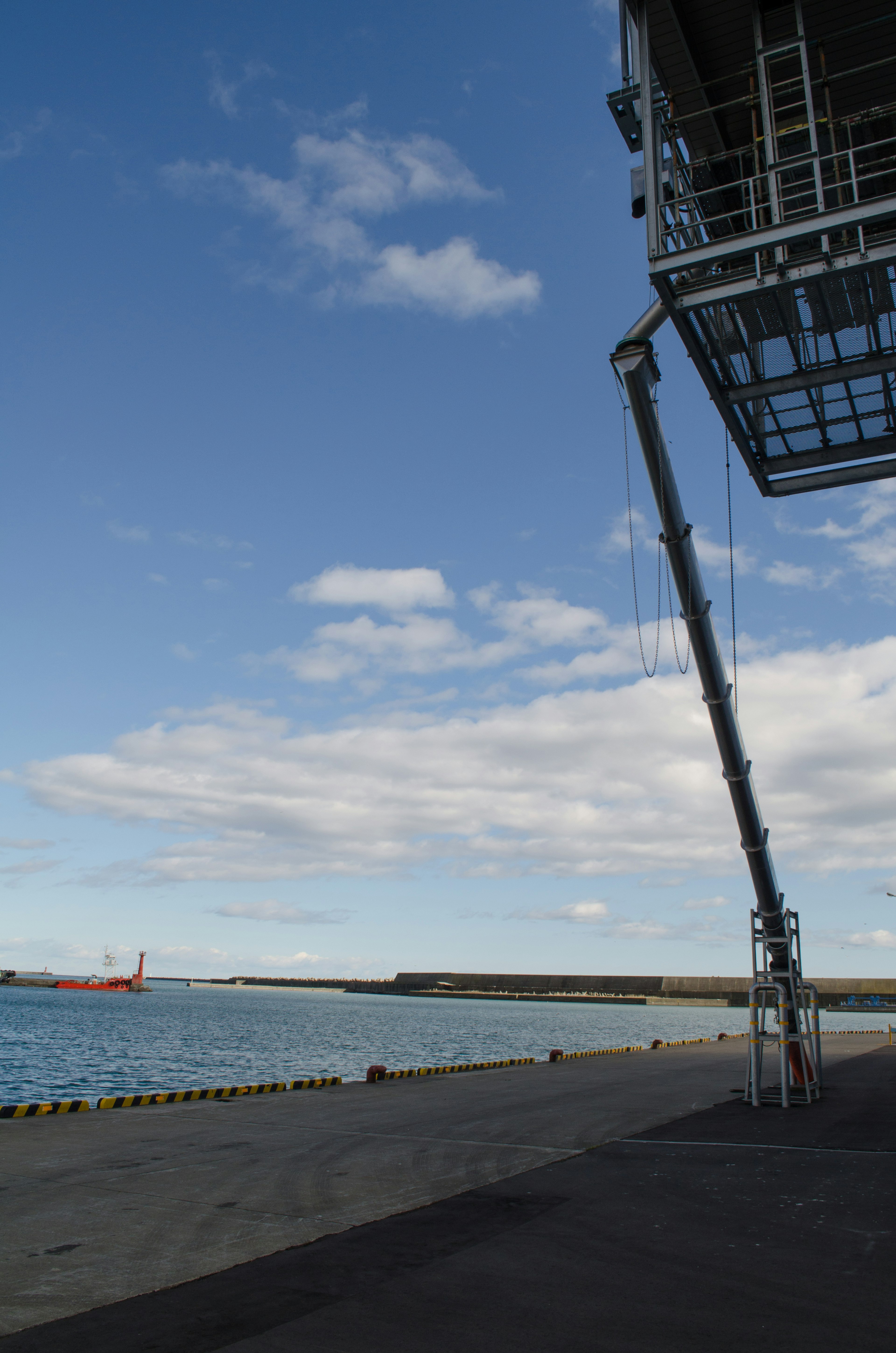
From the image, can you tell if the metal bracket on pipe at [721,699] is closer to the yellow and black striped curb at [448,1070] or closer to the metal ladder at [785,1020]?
the metal ladder at [785,1020]

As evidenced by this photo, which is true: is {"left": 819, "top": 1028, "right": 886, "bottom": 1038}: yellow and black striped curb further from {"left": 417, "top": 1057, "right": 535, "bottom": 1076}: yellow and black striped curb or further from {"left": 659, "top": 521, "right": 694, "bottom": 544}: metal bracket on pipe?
{"left": 659, "top": 521, "right": 694, "bottom": 544}: metal bracket on pipe

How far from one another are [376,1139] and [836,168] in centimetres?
1710

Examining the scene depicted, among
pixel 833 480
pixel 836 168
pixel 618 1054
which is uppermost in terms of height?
pixel 836 168

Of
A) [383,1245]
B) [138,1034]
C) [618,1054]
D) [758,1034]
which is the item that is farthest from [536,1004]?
[383,1245]

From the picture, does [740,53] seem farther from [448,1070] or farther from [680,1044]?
[680,1044]

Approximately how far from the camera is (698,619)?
52.6ft

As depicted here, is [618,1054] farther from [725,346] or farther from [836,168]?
[836,168]

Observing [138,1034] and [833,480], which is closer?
[833,480]

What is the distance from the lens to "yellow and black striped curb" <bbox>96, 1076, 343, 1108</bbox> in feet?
61.1

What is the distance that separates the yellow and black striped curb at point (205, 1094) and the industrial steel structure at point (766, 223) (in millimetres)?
15370

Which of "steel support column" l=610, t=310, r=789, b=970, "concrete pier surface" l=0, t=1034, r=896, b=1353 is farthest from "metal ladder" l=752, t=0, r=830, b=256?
"concrete pier surface" l=0, t=1034, r=896, b=1353

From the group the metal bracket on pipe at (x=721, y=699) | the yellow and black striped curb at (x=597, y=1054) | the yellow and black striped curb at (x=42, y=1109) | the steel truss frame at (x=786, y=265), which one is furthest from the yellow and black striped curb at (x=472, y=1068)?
the steel truss frame at (x=786, y=265)

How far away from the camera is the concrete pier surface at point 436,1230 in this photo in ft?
21.4

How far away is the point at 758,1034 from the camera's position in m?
20.1
